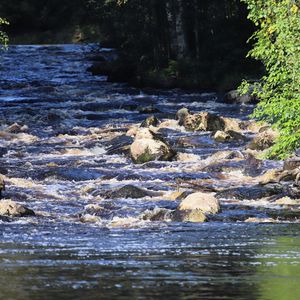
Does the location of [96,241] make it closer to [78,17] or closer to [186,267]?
[186,267]

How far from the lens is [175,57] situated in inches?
2201

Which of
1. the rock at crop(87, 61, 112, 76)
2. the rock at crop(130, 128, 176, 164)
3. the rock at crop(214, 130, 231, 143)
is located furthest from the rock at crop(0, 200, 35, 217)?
the rock at crop(87, 61, 112, 76)

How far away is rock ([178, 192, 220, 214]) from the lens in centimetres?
1908

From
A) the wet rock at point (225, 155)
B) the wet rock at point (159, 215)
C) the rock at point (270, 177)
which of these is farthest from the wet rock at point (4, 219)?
the wet rock at point (225, 155)

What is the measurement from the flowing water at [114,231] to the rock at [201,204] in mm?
302

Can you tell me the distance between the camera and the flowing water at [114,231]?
33.9ft

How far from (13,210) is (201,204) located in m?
3.69

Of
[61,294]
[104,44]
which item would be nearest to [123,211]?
[61,294]

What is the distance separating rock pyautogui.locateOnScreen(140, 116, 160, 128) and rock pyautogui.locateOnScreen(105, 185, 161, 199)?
14.2 m

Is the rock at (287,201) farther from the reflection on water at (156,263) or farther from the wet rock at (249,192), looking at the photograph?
the reflection on water at (156,263)

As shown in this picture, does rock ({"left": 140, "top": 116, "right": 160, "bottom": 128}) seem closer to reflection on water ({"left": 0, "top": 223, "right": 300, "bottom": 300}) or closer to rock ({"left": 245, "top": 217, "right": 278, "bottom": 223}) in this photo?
rock ({"left": 245, "top": 217, "right": 278, "bottom": 223})

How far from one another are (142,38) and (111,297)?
48.0 m

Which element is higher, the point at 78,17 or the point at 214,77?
the point at 78,17

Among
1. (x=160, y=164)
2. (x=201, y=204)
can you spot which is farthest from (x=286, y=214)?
(x=160, y=164)
